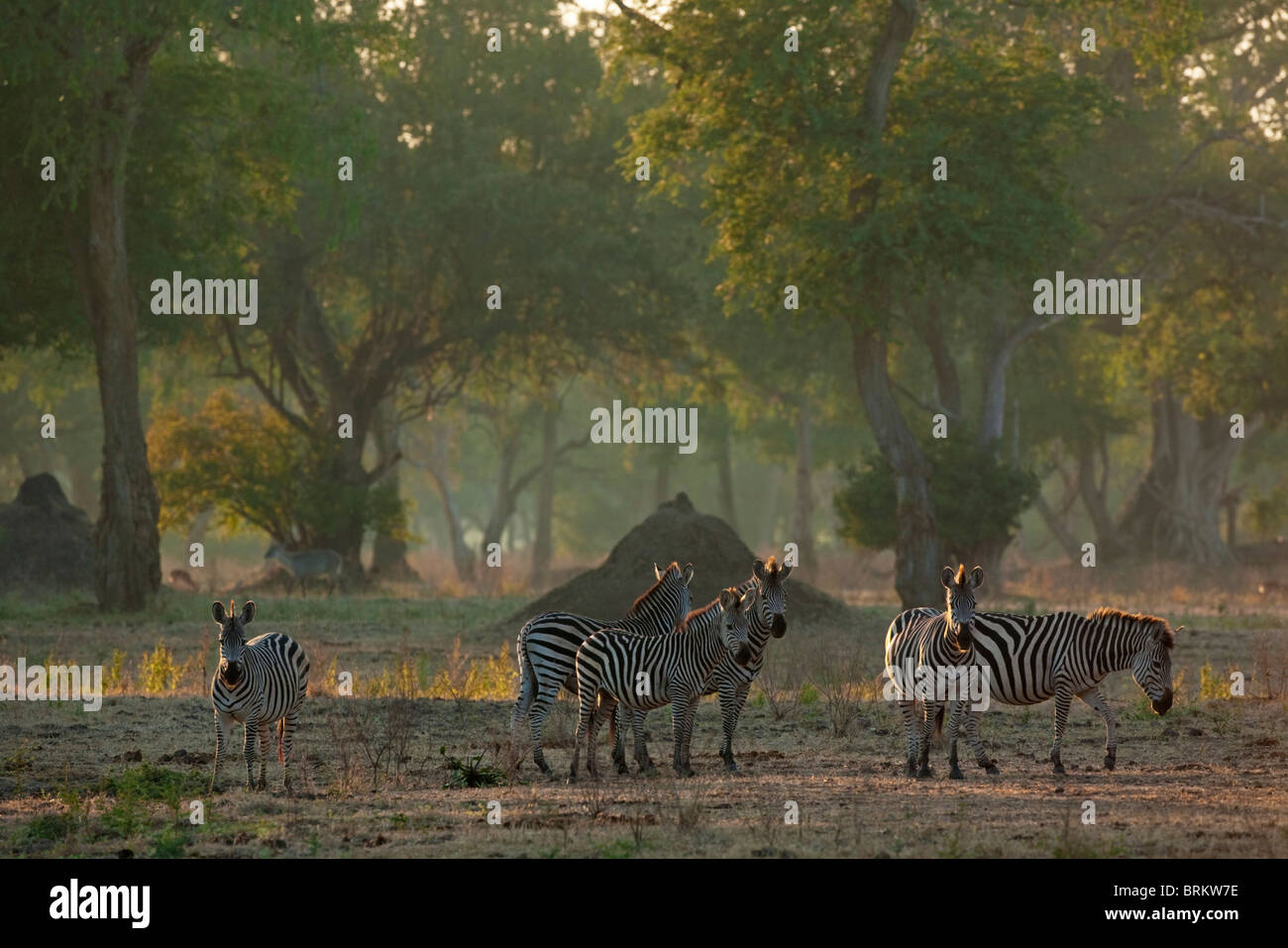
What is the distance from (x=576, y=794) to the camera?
13.9 meters

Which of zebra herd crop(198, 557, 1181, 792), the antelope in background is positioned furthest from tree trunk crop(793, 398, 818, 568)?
zebra herd crop(198, 557, 1181, 792)

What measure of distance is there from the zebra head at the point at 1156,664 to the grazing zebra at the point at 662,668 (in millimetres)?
3750

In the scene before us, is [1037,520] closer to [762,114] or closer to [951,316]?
[951,316]

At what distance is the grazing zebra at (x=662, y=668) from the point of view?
589 inches

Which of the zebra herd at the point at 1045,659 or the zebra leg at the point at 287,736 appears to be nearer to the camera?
the zebra leg at the point at 287,736

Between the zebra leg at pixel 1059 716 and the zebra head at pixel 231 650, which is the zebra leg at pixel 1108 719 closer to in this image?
the zebra leg at pixel 1059 716

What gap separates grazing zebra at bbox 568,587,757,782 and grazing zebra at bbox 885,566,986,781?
5.27 ft

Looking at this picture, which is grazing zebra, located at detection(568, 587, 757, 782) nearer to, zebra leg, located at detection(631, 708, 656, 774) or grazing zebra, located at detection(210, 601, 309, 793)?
zebra leg, located at detection(631, 708, 656, 774)

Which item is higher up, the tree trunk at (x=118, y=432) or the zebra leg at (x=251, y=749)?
the tree trunk at (x=118, y=432)

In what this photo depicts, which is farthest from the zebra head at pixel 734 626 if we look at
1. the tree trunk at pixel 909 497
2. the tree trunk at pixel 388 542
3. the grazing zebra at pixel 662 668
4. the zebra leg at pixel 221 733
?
the tree trunk at pixel 388 542

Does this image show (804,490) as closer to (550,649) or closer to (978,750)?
(550,649)

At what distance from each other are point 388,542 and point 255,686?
37.5 m

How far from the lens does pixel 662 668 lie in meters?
15.0
